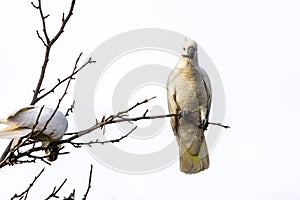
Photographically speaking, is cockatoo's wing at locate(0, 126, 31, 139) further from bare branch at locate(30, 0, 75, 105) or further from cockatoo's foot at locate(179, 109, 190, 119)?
cockatoo's foot at locate(179, 109, 190, 119)

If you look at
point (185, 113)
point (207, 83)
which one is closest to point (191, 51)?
point (207, 83)

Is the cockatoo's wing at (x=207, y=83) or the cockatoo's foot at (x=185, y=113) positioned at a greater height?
the cockatoo's wing at (x=207, y=83)

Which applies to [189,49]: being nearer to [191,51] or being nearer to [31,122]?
[191,51]

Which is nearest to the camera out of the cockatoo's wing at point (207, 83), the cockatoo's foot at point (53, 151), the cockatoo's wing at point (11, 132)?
the cockatoo's wing at point (11, 132)

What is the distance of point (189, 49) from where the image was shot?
402cm

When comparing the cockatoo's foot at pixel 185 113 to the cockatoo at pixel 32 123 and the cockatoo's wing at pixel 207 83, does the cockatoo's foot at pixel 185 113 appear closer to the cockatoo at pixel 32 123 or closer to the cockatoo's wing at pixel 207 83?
the cockatoo's wing at pixel 207 83

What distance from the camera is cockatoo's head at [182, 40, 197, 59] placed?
3.97m

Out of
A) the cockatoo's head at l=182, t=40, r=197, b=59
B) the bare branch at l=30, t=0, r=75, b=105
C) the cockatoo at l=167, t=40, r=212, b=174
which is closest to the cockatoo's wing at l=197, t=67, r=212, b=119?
the cockatoo at l=167, t=40, r=212, b=174

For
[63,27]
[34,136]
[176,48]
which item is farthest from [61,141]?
[176,48]

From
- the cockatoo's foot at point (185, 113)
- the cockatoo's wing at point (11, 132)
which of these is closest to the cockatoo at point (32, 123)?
the cockatoo's wing at point (11, 132)

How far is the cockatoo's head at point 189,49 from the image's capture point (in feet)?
13.0

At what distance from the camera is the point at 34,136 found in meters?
2.41

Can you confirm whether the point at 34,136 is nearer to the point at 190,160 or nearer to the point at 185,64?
the point at 185,64

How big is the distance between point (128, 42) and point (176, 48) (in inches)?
20.7
